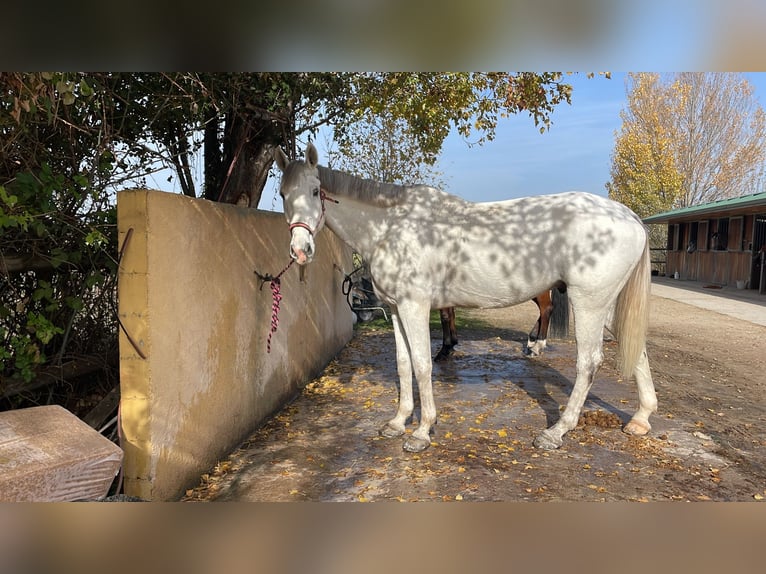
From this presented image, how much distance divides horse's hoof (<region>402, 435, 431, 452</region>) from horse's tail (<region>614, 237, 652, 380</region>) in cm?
160

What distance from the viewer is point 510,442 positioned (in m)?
3.60

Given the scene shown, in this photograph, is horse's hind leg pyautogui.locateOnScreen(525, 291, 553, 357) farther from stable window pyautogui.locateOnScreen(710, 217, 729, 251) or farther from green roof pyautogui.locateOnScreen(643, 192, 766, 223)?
stable window pyautogui.locateOnScreen(710, 217, 729, 251)

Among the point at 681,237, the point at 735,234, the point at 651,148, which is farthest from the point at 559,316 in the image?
the point at 651,148

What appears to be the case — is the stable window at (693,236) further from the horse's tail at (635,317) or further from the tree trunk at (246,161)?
the tree trunk at (246,161)

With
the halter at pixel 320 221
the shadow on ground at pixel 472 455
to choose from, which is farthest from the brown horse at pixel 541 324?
the halter at pixel 320 221

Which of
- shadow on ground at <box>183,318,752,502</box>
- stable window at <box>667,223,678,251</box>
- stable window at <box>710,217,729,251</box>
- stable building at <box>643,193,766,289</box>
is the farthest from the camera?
stable window at <box>667,223,678,251</box>

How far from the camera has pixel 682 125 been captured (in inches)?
1045

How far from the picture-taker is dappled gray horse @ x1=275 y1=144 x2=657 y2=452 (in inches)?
135

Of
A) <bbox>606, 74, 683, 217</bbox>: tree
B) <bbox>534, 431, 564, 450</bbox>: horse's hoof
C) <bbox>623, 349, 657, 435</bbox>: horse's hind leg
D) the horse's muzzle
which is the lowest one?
<bbox>534, 431, 564, 450</bbox>: horse's hoof

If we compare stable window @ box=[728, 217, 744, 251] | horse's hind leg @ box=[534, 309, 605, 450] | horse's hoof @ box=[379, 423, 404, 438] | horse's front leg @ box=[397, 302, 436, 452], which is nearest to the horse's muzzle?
horse's front leg @ box=[397, 302, 436, 452]

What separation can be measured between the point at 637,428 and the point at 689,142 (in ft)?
93.7

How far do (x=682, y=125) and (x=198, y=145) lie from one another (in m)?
29.0

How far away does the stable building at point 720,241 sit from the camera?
14711mm
